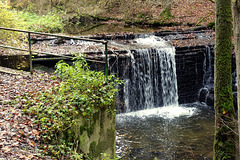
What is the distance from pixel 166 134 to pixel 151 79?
3758mm

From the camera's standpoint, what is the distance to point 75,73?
20.7 ft

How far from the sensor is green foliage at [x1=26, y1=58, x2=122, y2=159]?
15.4 feet

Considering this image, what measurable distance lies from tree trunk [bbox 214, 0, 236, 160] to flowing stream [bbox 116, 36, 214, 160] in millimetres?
841

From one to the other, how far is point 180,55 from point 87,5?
35.3 feet

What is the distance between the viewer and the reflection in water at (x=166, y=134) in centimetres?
810

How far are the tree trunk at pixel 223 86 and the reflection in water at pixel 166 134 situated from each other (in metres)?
0.81

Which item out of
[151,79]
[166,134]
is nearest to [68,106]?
[166,134]

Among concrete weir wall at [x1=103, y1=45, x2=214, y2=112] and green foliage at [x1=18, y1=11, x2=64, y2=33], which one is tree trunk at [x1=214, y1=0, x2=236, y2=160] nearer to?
concrete weir wall at [x1=103, y1=45, x2=214, y2=112]

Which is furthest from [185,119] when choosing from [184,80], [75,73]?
[75,73]

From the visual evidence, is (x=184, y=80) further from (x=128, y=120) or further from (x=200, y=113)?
(x=128, y=120)

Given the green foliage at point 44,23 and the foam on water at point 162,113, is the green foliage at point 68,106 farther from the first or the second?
the green foliage at point 44,23

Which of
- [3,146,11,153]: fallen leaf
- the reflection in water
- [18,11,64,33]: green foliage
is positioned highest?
[18,11,64,33]: green foliage

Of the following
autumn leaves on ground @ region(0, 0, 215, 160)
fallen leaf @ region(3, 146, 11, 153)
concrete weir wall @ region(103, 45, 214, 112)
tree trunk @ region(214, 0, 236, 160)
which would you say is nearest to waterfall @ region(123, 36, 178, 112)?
concrete weir wall @ region(103, 45, 214, 112)

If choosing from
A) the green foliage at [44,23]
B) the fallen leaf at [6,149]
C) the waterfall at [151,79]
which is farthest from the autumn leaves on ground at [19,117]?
the green foliage at [44,23]
